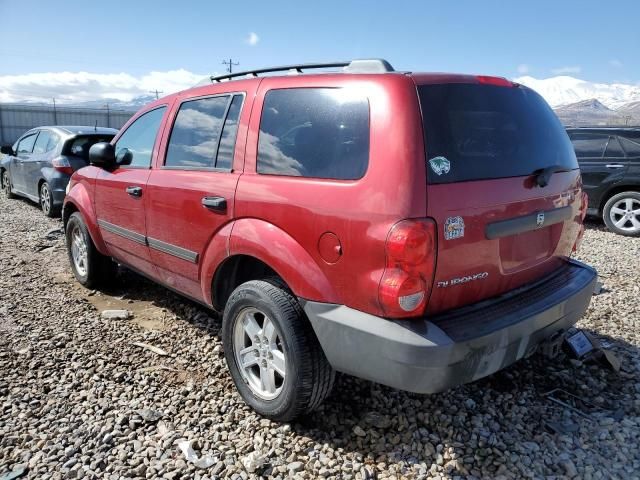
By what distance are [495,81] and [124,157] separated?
115 inches

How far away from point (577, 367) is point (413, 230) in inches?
82.2

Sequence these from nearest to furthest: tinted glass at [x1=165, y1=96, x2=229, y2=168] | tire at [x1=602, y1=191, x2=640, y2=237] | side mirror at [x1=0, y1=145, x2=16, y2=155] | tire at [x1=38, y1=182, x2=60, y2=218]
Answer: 1. tinted glass at [x1=165, y1=96, x2=229, y2=168]
2. tire at [x1=602, y1=191, x2=640, y2=237]
3. tire at [x1=38, y1=182, x2=60, y2=218]
4. side mirror at [x1=0, y1=145, x2=16, y2=155]

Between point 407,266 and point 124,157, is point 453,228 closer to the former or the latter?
point 407,266

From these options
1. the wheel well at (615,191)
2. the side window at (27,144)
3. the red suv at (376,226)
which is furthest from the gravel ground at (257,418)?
the side window at (27,144)

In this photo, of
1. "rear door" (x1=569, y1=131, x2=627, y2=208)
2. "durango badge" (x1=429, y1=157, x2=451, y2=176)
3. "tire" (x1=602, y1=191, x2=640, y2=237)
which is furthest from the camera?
"rear door" (x1=569, y1=131, x2=627, y2=208)

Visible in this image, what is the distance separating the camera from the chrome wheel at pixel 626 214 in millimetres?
7359

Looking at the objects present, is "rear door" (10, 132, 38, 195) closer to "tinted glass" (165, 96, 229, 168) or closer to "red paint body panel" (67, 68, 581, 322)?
"tinted glass" (165, 96, 229, 168)

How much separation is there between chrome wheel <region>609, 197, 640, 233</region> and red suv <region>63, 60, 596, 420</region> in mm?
5507

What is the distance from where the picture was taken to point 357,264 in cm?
209

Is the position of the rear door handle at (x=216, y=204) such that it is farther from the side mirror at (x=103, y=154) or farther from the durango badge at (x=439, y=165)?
the side mirror at (x=103, y=154)

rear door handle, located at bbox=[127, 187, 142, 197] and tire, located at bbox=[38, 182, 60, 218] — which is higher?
rear door handle, located at bbox=[127, 187, 142, 197]

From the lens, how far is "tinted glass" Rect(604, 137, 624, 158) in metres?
7.59

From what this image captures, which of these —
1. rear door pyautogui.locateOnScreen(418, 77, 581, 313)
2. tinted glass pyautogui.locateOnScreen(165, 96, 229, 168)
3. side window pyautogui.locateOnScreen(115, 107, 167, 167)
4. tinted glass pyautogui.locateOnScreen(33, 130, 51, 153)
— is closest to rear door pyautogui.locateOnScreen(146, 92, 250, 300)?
tinted glass pyautogui.locateOnScreen(165, 96, 229, 168)

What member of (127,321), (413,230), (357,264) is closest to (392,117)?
(413,230)
